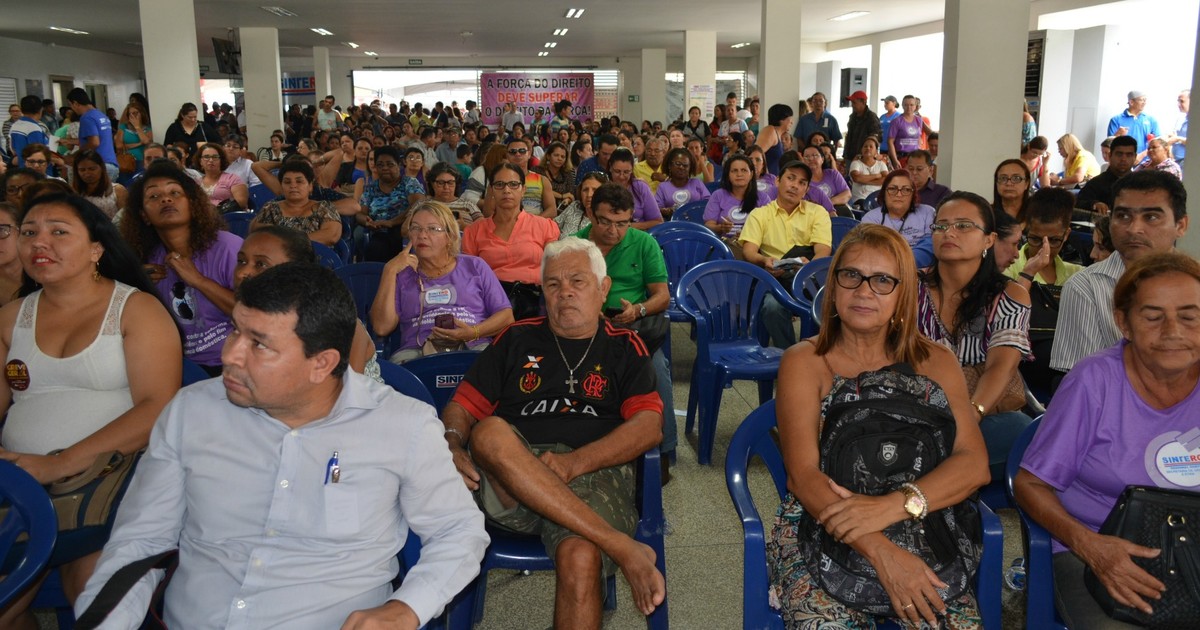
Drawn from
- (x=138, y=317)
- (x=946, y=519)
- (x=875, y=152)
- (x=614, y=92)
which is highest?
(x=614, y=92)

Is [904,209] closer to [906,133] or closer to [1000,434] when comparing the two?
[1000,434]

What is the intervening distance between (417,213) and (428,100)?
101ft

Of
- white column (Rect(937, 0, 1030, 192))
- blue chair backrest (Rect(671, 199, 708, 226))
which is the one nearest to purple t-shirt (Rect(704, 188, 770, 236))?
blue chair backrest (Rect(671, 199, 708, 226))

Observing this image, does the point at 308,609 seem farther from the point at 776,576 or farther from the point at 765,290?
the point at 765,290

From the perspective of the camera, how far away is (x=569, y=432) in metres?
2.41

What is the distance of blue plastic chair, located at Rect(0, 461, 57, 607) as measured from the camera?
1657mm

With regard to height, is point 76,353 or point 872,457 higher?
point 76,353

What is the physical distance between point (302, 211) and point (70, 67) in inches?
848

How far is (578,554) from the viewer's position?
198cm

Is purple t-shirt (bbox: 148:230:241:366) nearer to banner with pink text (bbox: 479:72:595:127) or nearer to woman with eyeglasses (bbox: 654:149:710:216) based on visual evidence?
woman with eyeglasses (bbox: 654:149:710:216)

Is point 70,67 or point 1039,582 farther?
point 70,67

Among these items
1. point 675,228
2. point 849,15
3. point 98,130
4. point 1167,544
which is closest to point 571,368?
point 1167,544

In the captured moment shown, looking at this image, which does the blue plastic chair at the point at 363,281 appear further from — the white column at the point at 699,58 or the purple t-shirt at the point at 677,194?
the white column at the point at 699,58

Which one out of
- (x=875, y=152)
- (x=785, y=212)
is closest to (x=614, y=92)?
(x=875, y=152)
